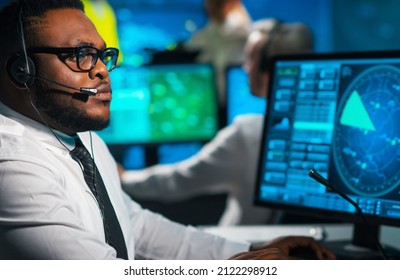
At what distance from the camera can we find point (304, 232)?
6.39 ft

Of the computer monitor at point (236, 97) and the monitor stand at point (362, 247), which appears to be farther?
the computer monitor at point (236, 97)

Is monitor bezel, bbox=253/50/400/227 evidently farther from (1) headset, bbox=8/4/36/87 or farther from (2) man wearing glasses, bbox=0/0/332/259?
(1) headset, bbox=8/4/36/87

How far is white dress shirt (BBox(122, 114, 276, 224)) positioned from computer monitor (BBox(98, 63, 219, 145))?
0.27 metres

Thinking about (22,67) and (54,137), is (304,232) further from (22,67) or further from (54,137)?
(22,67)

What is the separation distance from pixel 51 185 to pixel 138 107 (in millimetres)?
1761

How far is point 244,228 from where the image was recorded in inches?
79.8

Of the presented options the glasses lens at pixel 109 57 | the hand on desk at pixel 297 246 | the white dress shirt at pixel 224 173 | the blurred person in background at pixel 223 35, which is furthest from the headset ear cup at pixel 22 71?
the blurred person in background at pixel 223 35

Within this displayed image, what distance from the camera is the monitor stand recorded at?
1.65 meters

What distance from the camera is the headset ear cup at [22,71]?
1286mm

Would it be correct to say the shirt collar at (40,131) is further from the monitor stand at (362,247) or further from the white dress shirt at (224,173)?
the white dress shirt at (224,173)

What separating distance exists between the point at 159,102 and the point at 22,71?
1630mm

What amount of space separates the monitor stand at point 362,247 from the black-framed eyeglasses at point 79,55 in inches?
30.9

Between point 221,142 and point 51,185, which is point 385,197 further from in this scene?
point 221,142

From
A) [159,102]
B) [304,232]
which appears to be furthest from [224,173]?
[304,232]
